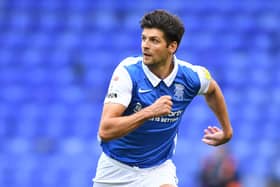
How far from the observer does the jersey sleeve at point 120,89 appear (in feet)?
20.4

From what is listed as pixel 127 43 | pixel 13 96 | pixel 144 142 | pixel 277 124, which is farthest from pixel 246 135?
pixel 144 142

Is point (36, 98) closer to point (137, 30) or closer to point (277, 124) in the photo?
point (137, 30)

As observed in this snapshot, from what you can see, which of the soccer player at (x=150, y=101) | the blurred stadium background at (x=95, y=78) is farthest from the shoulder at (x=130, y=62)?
the blurred stadium background at (x=95, y=78)

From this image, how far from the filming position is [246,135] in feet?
44.6

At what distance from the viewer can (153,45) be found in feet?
20.9

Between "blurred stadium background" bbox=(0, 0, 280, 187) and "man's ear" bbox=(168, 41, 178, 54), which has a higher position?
"blurred stadium background" bbox=(0, 0, 280, 187)

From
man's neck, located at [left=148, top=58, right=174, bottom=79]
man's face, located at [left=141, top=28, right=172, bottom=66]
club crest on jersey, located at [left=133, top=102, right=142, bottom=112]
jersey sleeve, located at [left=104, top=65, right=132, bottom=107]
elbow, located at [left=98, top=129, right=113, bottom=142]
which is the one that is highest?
man's face, located at [left=141, top=28, right=172, bottom=66]

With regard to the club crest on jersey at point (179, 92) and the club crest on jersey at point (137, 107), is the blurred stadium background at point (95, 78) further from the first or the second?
the club crest on jersey at point (137, 107)

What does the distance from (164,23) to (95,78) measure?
8.18 metres

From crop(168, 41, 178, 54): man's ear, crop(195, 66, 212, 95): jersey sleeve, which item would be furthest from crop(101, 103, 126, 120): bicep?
crop(195, 66, 212, 95): jersey sleeve

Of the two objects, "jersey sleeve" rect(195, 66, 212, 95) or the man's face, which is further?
"jersey sleeve" rect(195, 66, 212, 95)

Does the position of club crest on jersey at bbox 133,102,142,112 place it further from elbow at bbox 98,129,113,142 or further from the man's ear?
the man's ear

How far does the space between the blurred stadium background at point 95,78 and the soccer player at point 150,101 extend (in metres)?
6.22

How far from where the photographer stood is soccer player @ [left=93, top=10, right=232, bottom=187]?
632cm
